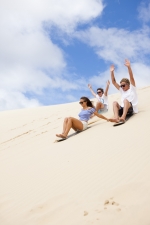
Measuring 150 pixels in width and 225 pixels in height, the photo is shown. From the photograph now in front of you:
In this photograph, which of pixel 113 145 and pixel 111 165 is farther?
pixel 113 145

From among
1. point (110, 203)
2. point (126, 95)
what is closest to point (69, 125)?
point (126, 95)

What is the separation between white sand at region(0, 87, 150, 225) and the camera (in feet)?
8.38

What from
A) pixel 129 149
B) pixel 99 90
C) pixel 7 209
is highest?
pixel 99 90

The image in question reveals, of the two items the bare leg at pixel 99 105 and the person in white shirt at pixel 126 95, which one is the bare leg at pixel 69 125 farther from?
the bare leg at pixel 99 105

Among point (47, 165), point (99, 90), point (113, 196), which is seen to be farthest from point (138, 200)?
point (99, 90)

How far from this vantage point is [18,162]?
205 inches

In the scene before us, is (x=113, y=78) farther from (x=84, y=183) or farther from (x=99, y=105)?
(x=84, y=183)

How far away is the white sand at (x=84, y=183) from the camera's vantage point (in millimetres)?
2555

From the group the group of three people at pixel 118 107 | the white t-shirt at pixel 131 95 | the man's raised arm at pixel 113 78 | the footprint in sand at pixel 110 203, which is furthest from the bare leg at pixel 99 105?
the footprint in sand at pixel 110 203

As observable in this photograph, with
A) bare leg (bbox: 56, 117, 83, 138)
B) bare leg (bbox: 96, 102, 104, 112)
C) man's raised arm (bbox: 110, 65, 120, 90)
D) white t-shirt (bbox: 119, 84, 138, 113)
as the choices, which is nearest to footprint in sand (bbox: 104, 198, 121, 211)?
bare leg (bbox: 56, 117, 83, 138)

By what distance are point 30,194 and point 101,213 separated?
1240 mm

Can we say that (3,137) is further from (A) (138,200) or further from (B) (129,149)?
(A) (138,200)

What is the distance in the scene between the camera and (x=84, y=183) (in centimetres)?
329

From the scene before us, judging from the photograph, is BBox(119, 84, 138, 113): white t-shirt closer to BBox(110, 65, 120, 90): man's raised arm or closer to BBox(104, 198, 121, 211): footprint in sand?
BBox(110, 65, 120, 90): man's raised arm
